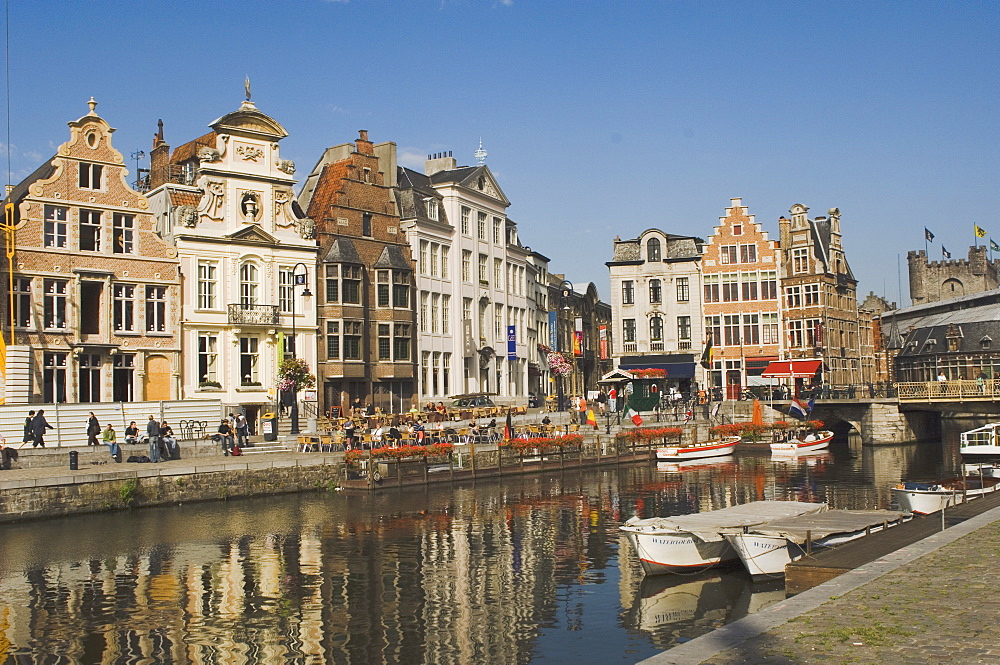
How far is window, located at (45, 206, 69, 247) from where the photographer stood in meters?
43.6

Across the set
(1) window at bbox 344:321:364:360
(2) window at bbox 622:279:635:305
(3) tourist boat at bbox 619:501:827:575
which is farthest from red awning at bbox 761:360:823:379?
(3) tourist boat at bbox 619:501:827:575

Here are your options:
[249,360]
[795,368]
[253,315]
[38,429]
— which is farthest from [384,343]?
→ [795,368]

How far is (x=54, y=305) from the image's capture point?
43250 mm

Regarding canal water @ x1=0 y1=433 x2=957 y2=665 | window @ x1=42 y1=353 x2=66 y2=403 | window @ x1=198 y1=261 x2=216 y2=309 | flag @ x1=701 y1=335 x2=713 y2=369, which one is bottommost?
canal water @ x1=0 y1=433 x2=957 y2=665

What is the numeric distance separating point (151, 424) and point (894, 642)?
31587mm

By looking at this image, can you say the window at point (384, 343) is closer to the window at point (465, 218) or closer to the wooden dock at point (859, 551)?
the window at point (465, 218)

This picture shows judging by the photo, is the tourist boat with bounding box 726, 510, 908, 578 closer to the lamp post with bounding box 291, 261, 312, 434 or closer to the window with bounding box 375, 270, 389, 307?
the lamp post with bounding box 291, 261, 312, 434

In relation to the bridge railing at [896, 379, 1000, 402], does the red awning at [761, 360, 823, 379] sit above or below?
above

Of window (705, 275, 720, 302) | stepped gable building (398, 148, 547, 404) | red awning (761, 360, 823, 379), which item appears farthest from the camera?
window (705, 275, 720, 302)

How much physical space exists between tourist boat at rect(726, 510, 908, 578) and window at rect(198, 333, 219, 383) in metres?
33.8

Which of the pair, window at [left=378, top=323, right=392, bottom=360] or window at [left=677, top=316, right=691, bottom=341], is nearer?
window at [left=378, top=323, right=392, bottom=360]

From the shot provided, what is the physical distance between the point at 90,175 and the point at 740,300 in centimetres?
4921

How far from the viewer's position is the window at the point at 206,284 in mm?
49375

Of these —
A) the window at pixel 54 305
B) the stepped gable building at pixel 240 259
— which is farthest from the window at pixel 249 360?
the window at pixel 54 305
